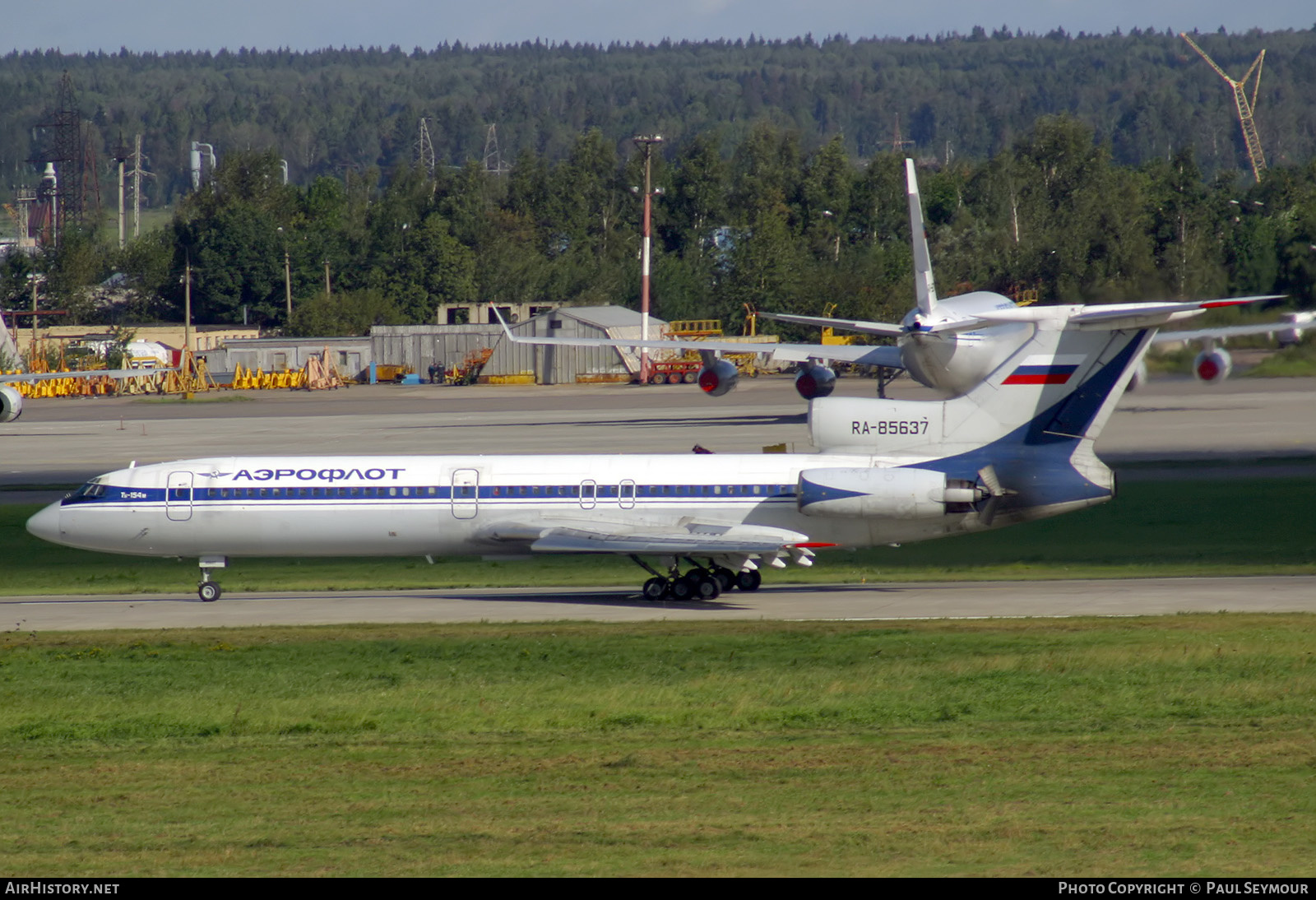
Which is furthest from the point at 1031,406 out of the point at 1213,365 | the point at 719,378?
the point at 719,378

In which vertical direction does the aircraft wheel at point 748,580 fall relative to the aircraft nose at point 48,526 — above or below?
below

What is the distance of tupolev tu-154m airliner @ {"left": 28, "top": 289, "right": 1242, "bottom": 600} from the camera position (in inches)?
1175

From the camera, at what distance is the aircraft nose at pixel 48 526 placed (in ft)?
108

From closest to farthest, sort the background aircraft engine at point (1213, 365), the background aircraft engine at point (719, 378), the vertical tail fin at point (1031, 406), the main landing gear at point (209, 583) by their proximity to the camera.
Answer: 1. the vertical tail fin at point (1031, 406)
2. the main landing gear at point (209, 583)
3. the background aircraft engine at point (1213, 365)
4. the background aircraft engine at point (719, 378)

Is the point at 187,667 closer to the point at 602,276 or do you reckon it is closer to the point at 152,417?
the point at 152,417

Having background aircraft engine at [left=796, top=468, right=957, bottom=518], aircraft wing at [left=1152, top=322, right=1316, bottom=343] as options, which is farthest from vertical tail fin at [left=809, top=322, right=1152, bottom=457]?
aircraft wing at [left=1152, top=322, right=1316, bottom=343]

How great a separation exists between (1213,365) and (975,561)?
7.37m

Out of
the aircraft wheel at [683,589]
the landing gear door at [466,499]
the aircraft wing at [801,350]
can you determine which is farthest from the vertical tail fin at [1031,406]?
the aircraft wing at [801,350]

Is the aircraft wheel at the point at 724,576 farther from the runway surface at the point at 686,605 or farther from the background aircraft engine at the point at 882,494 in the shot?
the background aircraft engine at the point at 882,494

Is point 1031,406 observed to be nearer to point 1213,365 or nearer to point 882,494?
point 882,494

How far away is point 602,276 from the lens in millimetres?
132750

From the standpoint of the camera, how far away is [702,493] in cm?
3091

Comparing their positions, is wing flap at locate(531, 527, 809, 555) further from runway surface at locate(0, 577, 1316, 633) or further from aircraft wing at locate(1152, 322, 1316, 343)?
aircraft wing at locate(1152, 322, 1316, 343)

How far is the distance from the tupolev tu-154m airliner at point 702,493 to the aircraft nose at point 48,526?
0.04 metres
